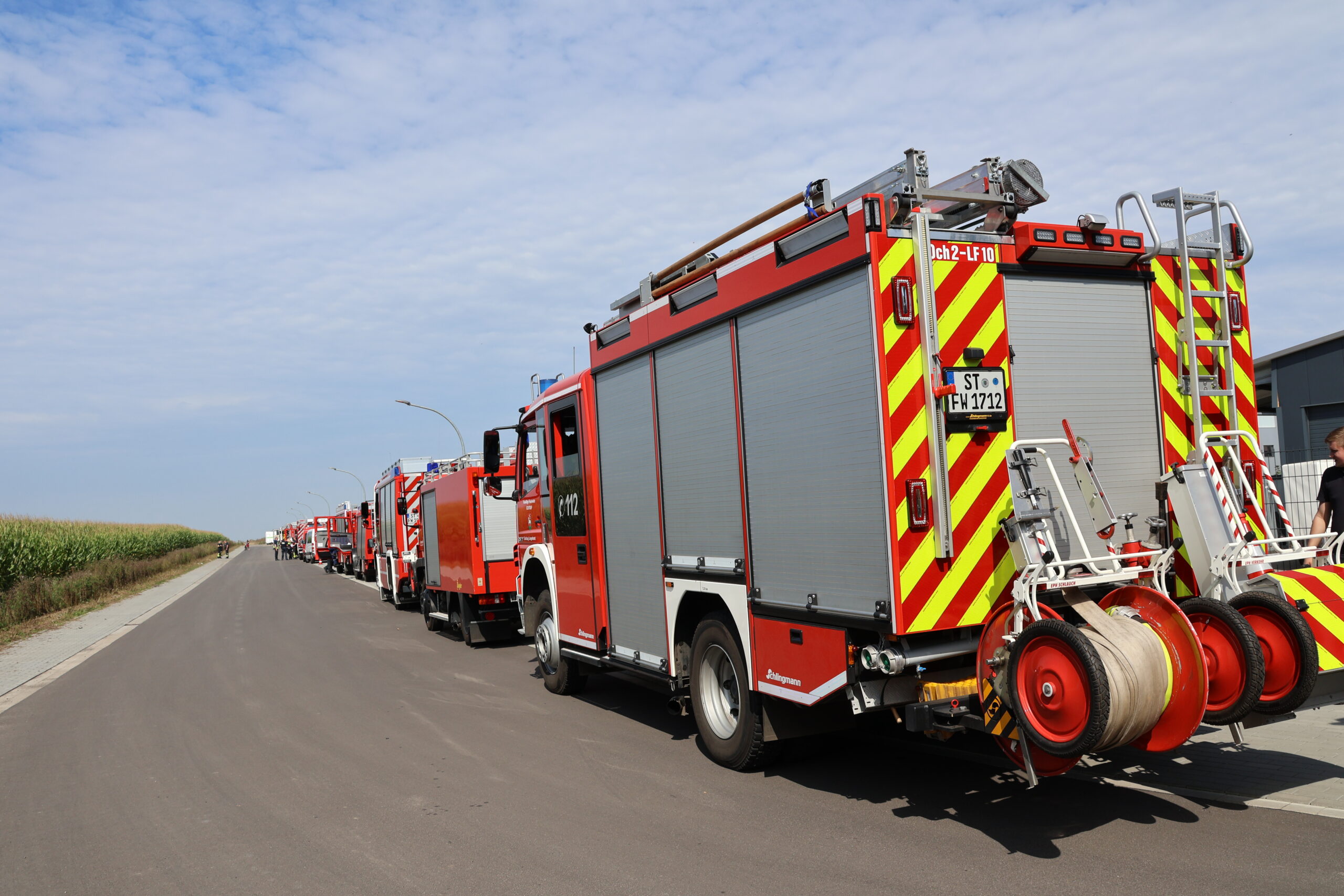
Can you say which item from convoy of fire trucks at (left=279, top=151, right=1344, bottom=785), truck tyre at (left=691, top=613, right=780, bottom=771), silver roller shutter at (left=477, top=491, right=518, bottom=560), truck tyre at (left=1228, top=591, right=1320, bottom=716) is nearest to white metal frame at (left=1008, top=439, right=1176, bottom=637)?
convoy of fire trucks at (left=279, top=151, right=1344, bottom=785)

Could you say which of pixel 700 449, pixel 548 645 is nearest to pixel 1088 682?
pixel 700 449

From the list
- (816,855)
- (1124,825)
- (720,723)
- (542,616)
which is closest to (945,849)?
(816,855)

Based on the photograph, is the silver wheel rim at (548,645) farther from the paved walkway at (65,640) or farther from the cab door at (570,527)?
the paved walkway at (65,640)

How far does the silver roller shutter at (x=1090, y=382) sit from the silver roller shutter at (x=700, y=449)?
1787 mm

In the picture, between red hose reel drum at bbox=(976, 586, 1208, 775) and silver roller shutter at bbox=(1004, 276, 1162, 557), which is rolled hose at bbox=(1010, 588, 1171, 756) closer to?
red hose reel drum at bbox=(976, 586, 1208, 775)

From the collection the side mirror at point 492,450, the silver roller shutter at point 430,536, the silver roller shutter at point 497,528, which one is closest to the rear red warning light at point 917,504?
the side mirror at point 492,450

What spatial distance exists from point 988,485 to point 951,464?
0.25 metres

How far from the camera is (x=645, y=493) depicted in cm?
745

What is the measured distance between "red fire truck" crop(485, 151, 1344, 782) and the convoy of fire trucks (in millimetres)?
15

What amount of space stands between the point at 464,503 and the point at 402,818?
30.3ft

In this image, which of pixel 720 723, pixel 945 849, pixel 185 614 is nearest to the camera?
pixel 945 849

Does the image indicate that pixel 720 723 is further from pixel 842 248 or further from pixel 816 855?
pixel 842 248

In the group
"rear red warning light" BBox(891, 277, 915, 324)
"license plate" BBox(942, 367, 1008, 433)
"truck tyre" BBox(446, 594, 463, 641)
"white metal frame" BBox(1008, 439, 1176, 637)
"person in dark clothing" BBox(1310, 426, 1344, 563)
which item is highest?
"rear red warning light" BBox(891, 277, 915, 324)

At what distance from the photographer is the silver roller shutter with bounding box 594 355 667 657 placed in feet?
24.1
